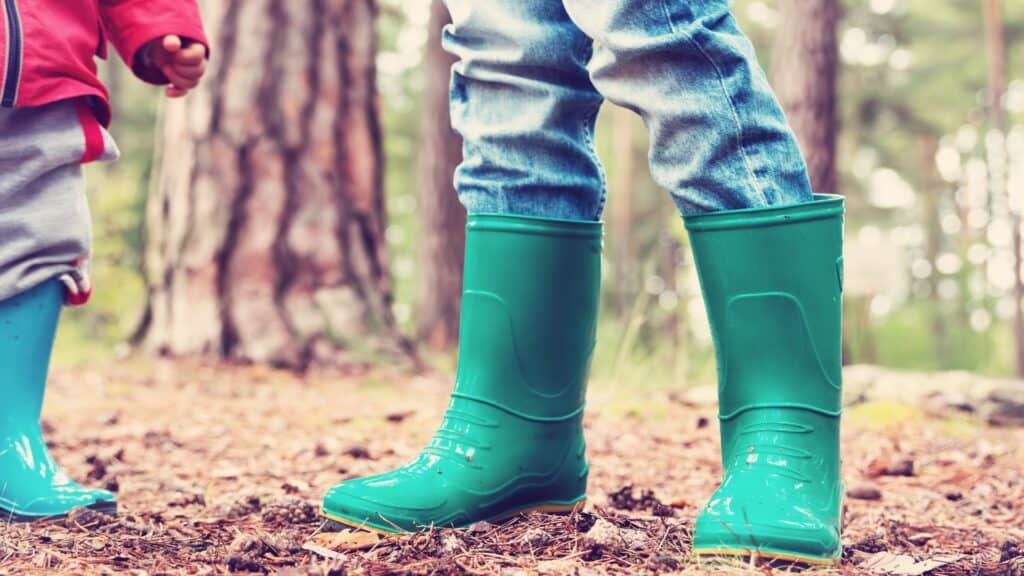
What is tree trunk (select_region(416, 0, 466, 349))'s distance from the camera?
21.7 feet

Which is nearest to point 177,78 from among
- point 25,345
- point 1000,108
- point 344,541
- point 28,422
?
point 25,345

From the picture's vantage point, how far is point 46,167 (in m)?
1.41

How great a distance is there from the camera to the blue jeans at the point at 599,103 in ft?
3.68

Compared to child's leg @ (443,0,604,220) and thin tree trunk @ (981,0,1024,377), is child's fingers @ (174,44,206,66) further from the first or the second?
thin tree trunk @ (981,0,1024,377)

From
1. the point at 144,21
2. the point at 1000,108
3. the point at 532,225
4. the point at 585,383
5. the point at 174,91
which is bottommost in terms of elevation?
the point at 585,383

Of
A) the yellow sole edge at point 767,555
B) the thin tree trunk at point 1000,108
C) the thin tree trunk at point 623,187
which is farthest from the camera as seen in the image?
the thin tree trunk at point 623,187

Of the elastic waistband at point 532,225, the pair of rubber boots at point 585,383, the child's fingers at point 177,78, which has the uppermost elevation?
the child's fingers at point 177,78

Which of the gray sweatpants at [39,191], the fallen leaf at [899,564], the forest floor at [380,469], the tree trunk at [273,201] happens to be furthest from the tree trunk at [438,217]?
the fallen leaf at [899,564]

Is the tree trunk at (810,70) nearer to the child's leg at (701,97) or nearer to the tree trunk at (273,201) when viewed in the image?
the tree trunk at (273,201)

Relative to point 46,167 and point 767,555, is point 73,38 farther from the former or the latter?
point 767,555

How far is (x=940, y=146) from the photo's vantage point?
12.7m

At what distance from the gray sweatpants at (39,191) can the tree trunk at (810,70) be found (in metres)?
3.29

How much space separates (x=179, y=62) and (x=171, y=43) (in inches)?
1.9

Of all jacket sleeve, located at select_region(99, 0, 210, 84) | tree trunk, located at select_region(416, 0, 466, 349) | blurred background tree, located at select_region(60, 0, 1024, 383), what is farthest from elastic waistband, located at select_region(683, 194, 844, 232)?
tree trunk, located at select_region(416, 0, 466, 349)
